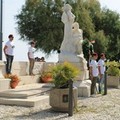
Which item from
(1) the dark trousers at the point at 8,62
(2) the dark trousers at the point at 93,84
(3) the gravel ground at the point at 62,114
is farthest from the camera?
(1) the dark trousers at the point at 8,62

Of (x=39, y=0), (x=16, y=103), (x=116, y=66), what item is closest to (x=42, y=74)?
(x=116, y=66)

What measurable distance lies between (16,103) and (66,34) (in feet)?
17.2

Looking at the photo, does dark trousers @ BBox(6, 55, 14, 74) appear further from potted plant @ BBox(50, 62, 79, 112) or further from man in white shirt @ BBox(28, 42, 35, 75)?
potted plant @ BBox(50, 62, 79, 112)

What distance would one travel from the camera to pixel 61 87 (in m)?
9.85

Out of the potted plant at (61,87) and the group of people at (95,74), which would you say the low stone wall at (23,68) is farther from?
the potted plant at (61,87)

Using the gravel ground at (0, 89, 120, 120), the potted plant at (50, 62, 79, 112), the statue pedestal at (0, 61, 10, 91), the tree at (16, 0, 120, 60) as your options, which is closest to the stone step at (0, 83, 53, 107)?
the gravel ground at (0, 89, 120, 120)

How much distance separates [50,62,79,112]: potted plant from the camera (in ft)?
31.6

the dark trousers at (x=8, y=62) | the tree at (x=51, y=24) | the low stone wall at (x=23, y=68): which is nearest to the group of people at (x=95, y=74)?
the dark trousers at (x=8, y=62)

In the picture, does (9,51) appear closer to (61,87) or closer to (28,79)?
(28,79)

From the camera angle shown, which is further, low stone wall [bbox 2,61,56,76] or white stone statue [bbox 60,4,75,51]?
low stone wall [bbox 2,61,56,76]

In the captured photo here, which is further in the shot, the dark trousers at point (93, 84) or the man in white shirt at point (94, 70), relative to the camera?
the dark trousers at point (93, 84)

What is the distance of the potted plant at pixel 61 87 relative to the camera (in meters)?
9.63

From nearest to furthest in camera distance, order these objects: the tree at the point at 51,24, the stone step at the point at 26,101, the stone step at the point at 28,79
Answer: the stone step at the point at 26,101
the stone step at the point at 28,79
the tree at the point at 51,24

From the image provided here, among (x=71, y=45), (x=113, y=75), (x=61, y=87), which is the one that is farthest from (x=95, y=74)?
(x=113, y=75)
